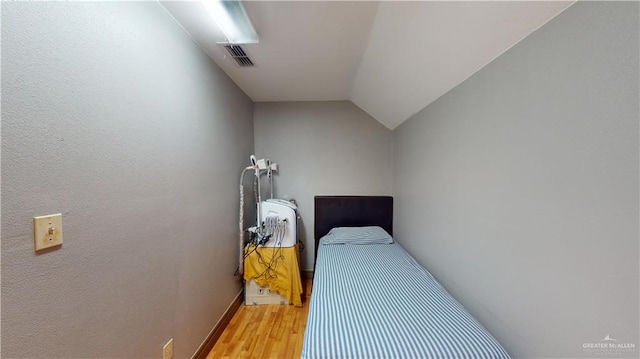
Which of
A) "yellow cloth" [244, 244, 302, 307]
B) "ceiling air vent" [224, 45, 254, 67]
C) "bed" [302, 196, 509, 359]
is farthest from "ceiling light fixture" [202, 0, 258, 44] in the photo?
"yellow cloth" [244, 244, 302, 307]

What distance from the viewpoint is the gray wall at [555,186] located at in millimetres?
632

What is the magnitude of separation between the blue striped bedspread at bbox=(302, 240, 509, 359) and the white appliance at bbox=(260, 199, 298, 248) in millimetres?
733

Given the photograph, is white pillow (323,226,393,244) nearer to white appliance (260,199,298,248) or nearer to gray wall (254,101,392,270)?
white appliance (260,199,298,248)

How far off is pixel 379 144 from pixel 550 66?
2163 mm

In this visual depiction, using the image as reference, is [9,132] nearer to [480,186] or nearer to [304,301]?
[480,186]

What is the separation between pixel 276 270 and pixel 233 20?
7.32 feet

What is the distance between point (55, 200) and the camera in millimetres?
775

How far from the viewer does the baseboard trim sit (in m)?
1.64

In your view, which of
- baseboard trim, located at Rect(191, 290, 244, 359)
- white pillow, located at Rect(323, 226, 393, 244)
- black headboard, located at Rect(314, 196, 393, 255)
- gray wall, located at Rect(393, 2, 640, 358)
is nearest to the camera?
gray wall, located at Rect(393, 2, 640, 358)

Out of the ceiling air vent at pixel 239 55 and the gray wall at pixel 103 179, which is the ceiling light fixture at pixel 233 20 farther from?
the gray wall at pixel 103 179

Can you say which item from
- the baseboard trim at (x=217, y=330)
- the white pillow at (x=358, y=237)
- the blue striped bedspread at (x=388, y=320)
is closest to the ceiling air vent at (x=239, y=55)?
the blue striped bedspread at (x=388, y=320)

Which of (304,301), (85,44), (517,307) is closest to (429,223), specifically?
(517,307)

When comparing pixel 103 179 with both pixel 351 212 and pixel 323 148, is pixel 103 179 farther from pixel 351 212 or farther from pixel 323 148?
pixel 351 212

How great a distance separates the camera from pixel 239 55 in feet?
5.90
